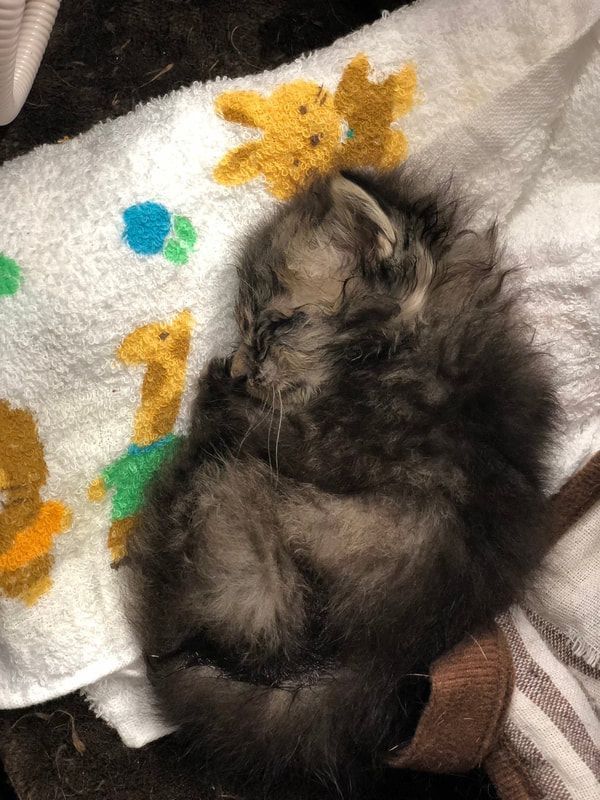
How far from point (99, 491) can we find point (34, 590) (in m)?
0.25

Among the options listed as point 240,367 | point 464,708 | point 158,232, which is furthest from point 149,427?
point 464,708

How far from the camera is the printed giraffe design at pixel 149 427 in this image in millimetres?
1639

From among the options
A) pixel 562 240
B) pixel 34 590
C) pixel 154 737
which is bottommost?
pixel 154 737

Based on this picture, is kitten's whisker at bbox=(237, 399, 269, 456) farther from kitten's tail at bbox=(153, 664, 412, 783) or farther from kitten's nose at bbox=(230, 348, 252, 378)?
kitten's tail at bbox=(153, 664, 412, 783)

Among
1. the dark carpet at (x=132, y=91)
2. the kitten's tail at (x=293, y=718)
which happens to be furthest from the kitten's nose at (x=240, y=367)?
the dark carpet at (x=132, y=91)

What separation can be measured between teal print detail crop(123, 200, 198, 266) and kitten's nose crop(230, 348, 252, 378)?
276mm

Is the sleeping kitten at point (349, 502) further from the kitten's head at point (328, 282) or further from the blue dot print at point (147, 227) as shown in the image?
the blue dot print at point (147, 227)

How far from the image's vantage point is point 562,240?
1735 mm

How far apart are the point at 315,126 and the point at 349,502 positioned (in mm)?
820

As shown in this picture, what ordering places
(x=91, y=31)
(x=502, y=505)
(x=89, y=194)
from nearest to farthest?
(x=502, y=505), (x=89, y=194), (x=91, y=31)

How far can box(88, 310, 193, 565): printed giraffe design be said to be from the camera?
1639 mm

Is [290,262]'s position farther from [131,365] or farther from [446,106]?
[446,106]

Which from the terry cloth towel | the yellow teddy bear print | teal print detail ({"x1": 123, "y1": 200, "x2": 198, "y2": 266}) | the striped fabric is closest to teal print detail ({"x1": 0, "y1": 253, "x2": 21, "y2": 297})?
the terry cloth towel

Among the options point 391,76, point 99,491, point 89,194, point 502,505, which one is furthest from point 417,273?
point 99,491
